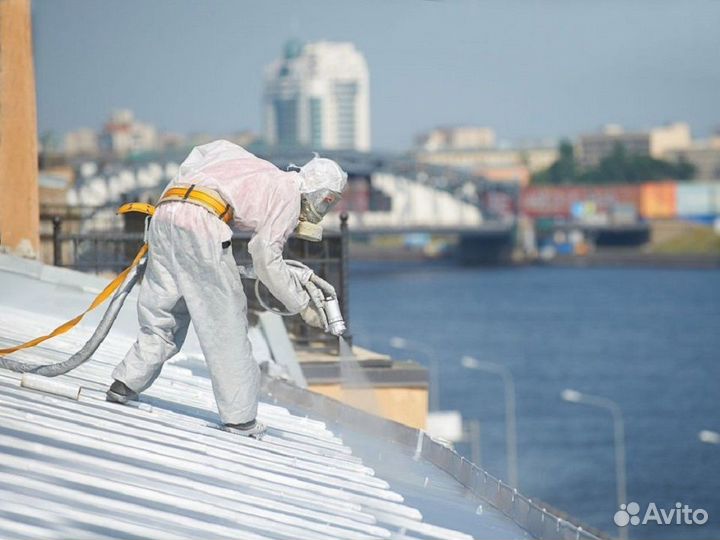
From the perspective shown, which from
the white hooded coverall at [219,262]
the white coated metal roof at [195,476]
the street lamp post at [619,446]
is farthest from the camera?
the street lamp post at [619,446]

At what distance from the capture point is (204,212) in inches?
202

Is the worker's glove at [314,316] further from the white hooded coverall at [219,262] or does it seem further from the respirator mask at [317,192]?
the respirator mask at [317,192]

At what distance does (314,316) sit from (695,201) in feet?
391

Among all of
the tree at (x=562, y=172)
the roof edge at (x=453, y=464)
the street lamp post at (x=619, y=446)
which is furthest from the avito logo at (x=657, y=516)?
the tree at (x=562, y=172)

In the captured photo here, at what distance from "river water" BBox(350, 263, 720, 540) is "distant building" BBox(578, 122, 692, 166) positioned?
74.8 metres

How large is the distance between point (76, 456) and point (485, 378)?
45.2 metres

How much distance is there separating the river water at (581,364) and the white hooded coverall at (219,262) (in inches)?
405

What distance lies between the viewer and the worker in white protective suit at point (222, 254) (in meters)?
5.13

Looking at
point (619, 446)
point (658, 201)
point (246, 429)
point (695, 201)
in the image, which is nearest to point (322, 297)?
point (246, 429)

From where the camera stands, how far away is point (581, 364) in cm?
5453

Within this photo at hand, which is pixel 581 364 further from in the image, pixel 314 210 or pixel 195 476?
pixel 195 476

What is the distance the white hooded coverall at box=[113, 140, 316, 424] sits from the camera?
202 inches

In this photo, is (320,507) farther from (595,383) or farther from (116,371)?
(595,383)

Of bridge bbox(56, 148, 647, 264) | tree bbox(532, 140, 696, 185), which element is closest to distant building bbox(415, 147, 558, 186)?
tree bbox(532, 140, 696, 185)
